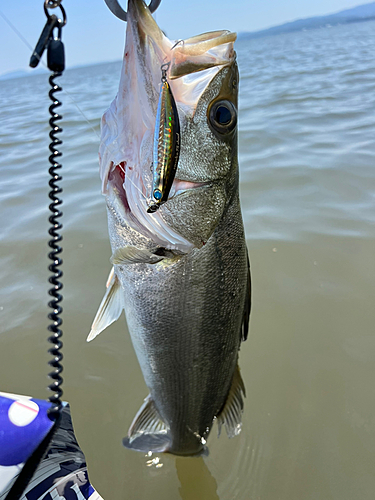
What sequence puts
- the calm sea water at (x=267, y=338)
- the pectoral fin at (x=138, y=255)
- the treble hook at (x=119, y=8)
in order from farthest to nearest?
the calm sea water at (x=267, y=338)
the pectoral fin at (x=138, y=255)
the treble hook at (x=119, y=8)

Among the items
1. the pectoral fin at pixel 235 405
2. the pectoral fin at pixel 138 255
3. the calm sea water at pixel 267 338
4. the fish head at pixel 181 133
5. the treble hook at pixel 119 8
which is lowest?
the calm sea water at pixel 267 338

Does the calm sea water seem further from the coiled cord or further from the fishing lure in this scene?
the fishing lure

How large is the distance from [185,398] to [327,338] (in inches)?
49.7

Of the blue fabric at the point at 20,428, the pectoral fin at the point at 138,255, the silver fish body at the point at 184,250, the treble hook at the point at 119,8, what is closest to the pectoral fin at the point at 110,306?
the silver fish body at the point at 184,250

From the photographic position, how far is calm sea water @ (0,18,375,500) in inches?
72.9

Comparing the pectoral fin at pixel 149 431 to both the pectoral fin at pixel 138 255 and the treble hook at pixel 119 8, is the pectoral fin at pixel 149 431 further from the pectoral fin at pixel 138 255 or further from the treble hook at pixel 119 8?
the treble hook at pixel 119 8

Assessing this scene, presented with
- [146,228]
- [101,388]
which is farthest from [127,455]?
[146,228]

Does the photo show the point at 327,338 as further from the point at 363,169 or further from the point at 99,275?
the point at 363,169

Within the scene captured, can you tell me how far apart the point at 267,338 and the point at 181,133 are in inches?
67.8

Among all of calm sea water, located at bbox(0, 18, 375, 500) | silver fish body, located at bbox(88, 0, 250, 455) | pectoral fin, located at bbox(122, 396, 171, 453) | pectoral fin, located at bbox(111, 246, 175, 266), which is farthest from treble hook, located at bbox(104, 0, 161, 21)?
pectoral fin, located at bbox(122, 396, 171, 453)

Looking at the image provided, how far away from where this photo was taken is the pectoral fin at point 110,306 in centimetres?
145

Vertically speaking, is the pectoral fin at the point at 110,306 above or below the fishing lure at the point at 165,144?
below

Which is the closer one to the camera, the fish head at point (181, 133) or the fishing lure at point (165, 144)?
the fishing lure at point (165, 144)

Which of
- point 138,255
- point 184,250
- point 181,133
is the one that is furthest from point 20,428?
point 181,133
